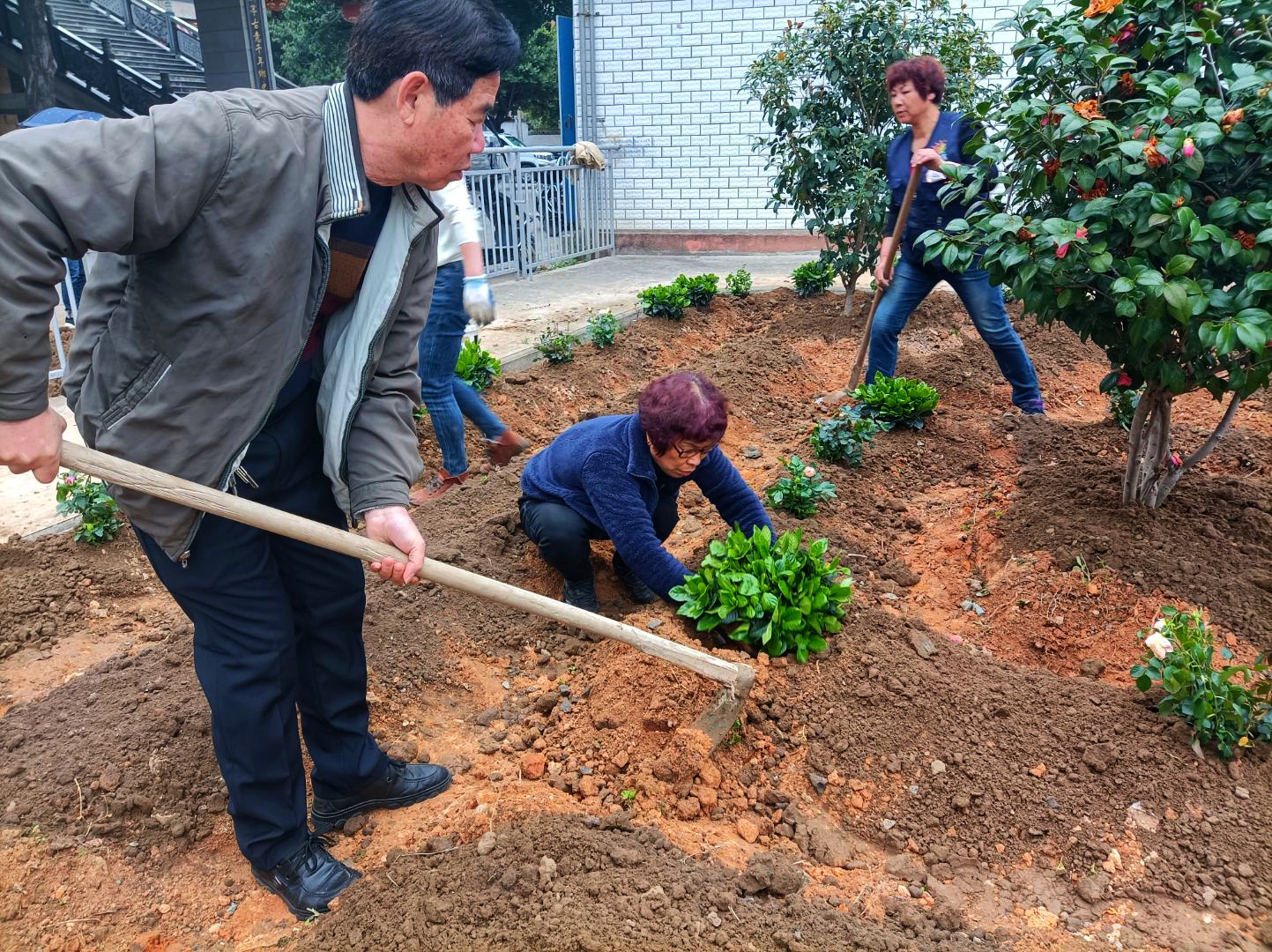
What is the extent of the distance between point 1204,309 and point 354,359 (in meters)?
2.39

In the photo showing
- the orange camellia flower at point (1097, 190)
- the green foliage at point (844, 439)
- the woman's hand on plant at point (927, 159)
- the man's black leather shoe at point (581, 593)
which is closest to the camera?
the orange camellia flower at point (1097, 190)

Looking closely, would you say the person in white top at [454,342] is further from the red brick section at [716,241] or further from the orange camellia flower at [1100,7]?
the red brick section at [716,241]

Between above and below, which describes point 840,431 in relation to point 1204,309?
below

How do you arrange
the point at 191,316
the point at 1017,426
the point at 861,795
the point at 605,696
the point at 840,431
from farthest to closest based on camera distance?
the point at 1017,426, the point at 840,431, the point at 605,696, the point at 861,795, the point at 191,316

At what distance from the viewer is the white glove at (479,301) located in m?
4.01

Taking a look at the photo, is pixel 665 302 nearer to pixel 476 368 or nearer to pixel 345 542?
pixel 476 368

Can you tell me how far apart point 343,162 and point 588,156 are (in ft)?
34.5

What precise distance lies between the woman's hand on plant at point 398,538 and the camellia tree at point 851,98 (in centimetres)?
583

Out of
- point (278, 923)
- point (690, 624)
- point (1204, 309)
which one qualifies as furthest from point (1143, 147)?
point (278, 923)

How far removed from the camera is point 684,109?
41.2ft

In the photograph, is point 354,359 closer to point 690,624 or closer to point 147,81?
point 690,624

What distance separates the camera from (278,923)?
222cm

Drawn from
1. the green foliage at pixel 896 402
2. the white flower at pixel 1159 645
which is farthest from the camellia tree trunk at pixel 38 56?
the white flower at pixel 1159 645

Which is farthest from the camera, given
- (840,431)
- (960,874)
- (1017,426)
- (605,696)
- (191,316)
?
(1017,426)
